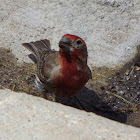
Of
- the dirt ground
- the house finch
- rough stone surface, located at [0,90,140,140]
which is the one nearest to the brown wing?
the house finch

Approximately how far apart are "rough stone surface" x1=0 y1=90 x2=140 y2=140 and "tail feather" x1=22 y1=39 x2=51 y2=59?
7.15ft

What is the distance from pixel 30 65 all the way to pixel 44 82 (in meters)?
1.02

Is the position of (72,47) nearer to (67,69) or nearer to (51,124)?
(67,69)

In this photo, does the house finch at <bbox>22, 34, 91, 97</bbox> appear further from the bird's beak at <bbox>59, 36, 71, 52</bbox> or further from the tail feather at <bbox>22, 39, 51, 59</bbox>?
the tail feather at <bbox>22, 39, 51, 59</bbox>

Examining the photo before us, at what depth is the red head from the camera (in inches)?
160

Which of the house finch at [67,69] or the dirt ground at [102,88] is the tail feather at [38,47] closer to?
the dirt ground at [102,88]

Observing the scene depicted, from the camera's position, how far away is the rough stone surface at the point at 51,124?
9.95 feet

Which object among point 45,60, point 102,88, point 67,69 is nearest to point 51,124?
point 67,69

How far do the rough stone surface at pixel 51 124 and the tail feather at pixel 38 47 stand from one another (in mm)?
2179

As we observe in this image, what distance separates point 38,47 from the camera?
5586mm

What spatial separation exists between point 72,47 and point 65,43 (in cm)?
16

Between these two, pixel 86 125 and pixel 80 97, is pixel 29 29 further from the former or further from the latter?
pixel 86 125

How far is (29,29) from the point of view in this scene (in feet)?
20.8

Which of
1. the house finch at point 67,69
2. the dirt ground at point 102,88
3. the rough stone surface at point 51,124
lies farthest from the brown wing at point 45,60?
the rough stone surface at point 51,124
